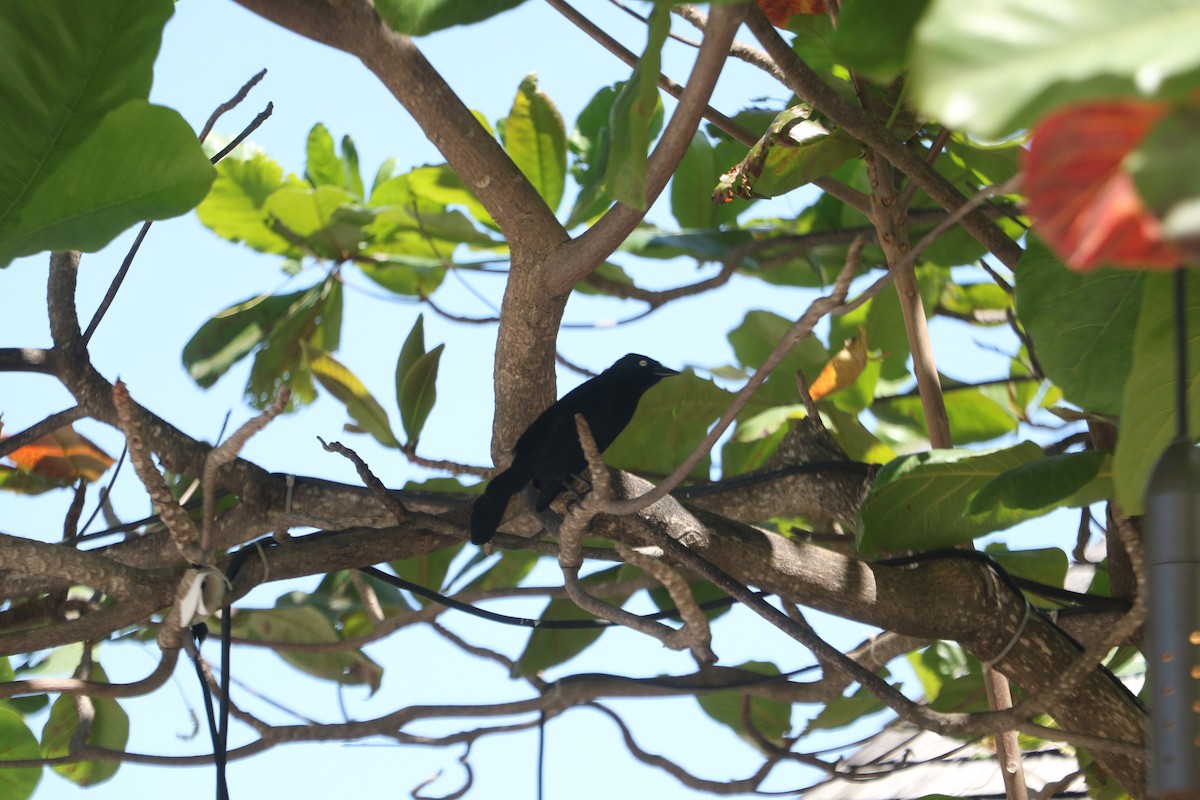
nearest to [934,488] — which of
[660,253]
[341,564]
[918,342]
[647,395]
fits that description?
[918,342]

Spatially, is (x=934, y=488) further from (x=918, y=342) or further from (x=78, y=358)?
(x=78, y=358)

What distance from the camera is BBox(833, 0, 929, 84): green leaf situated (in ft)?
2.12

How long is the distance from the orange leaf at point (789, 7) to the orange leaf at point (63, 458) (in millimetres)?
1225

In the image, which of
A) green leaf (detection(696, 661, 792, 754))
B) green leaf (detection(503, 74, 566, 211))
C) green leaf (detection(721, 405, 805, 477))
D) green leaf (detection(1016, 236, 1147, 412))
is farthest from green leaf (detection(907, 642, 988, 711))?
green leaf (detection(503, 74, 566, 211))

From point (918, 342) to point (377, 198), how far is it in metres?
1.10

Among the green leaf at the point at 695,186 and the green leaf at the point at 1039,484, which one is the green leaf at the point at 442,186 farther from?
the green leaf at the point at 1039,484

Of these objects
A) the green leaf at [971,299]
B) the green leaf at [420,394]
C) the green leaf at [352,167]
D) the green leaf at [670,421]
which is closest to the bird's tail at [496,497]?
the green leaf at [420,394]

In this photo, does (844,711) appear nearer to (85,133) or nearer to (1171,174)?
(85,133)

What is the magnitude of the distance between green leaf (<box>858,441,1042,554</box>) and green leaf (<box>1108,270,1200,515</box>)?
0.36m

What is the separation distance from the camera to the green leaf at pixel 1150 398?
768 millimetres

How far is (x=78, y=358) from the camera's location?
1237 millimetres

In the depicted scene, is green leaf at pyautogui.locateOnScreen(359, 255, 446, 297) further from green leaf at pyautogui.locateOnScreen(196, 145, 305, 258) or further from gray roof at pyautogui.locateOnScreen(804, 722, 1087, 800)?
gray roof at pyautogui.locateOnScreen(804, 722, 1087, 800)

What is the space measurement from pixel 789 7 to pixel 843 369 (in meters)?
0.58

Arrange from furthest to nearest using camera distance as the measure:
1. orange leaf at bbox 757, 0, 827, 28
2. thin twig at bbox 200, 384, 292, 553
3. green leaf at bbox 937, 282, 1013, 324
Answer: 1. green leaf at bbox 937, 282, 1013, 324
2. orange leaf at bbox 757, 0, 827, 28
3. thin twig at bbox 200, 384, 292, 553
